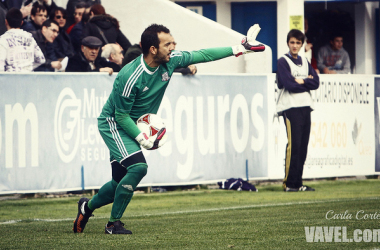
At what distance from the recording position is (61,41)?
1339 cm

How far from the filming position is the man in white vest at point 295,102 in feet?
38.0

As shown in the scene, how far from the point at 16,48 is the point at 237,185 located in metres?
4.59

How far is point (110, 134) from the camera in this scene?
22.9 feet

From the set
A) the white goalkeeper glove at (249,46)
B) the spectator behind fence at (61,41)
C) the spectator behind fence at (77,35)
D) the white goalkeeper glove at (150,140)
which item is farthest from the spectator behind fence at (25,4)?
the white goalkeeper glove at (150,140)

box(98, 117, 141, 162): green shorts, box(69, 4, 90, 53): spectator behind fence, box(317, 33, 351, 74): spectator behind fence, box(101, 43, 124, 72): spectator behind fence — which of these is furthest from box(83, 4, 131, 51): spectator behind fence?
box(98, 117, 141, 162): green shorts

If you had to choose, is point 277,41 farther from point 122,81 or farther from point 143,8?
point 122,81

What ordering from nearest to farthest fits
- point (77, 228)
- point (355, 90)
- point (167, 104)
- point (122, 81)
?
point (122, 81)
point (77, 228)
point (167, 104)
point (355, 90)

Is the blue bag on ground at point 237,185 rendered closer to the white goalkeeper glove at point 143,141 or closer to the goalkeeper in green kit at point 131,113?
the goalkeeper in green kit at point 131,113

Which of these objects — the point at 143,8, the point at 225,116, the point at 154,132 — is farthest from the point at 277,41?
the point at 154,132

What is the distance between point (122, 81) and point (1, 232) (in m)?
2.21

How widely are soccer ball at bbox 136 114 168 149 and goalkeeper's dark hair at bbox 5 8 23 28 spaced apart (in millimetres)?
5788

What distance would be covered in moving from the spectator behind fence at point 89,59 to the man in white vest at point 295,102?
3.20 m

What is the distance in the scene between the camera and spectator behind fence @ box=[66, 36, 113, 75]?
40.1ft

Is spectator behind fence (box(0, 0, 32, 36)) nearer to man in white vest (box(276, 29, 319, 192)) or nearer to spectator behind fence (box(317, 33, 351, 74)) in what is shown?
man in white vest (box(276, 29, 319, 192))
